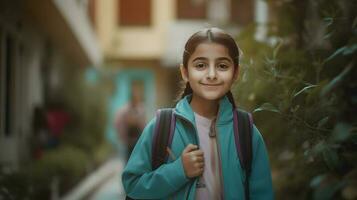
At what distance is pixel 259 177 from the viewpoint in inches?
116

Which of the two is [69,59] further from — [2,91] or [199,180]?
[199,180]

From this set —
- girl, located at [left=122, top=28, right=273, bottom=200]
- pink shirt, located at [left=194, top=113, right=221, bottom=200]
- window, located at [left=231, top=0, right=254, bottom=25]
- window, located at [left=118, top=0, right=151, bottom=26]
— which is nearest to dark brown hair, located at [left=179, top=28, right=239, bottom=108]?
girl, located at [left=122, top=28, right=273, bottom=200]

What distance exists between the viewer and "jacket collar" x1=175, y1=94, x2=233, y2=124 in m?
2.97

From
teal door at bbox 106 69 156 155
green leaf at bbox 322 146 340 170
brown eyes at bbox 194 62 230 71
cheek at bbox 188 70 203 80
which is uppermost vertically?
brown eyes at bbox 194 62 230 71

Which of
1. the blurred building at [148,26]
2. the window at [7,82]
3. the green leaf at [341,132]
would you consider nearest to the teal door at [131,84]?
the blurred building at [148,26]

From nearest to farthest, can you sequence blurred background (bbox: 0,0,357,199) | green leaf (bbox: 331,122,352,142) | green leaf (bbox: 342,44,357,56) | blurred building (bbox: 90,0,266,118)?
green leaf (bbox: 331,122,352,142)
green leaf (bbox: 342,44,357,56)
blurred background (bbox: 0,0,357,199)
blurred building (bbox: 90,0,266,118)

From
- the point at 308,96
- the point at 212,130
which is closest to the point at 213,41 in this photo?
the point at 212,130

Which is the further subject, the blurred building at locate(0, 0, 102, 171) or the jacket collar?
the blurred building at locate(0, 0, 102, 171)

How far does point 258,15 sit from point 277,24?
3.87 metres

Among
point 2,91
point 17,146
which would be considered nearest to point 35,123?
point 17,146

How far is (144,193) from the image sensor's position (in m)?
2.93

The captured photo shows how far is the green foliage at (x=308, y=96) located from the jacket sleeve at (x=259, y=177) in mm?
199

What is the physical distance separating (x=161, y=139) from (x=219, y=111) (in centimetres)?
29

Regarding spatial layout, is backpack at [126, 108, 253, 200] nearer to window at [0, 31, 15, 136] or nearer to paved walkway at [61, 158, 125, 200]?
window at [0, 31, 15, 136]
